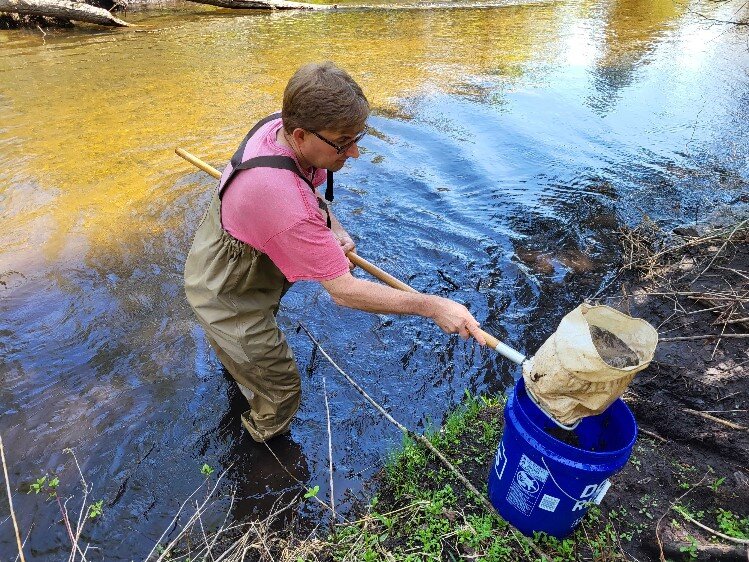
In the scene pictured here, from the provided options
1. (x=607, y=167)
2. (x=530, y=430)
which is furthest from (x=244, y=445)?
(x=607, y=167)

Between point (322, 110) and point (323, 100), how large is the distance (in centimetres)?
4

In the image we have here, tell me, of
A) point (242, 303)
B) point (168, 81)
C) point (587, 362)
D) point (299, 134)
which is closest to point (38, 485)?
point (242, 303)

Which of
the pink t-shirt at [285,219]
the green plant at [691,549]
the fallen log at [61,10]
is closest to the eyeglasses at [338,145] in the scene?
the pink t-shirt at [285,219]

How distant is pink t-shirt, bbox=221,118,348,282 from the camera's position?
2246 millimetres

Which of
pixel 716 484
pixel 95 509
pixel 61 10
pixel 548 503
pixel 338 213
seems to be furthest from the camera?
pixel 61 10

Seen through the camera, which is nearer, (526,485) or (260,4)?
(526,485)

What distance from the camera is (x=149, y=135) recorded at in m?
7.41

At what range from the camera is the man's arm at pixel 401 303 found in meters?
2.39

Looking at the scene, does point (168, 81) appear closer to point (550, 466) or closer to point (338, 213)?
point (338, 213)

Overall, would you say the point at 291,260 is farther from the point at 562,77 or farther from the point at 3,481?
the point at 562,77

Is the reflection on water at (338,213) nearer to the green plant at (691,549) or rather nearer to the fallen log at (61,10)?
the fallen log at (61,10)

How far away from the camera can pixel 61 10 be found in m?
12.6

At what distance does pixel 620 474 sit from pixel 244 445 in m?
2.24

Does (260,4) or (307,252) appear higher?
(260,4)
